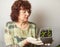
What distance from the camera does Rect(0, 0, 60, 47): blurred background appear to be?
49.1 inches

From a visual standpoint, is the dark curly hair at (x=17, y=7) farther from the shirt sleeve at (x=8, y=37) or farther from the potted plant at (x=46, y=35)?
the potted plant at (x=46, y=35)

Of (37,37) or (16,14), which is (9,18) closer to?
(16,14)

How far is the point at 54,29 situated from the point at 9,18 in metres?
0.36

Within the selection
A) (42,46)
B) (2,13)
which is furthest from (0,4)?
(42,46)

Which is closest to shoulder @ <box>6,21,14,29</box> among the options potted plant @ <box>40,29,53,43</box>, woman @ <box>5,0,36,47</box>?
woman @ <box>5,0,36,47</box>

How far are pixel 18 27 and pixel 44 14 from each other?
0.24m

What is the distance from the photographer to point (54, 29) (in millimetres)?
1326

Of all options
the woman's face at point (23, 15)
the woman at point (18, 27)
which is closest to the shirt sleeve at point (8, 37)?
the woman at point (18, 27)

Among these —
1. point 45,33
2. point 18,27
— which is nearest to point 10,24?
point 18,27

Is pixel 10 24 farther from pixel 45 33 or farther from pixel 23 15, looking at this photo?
pixel 45 33

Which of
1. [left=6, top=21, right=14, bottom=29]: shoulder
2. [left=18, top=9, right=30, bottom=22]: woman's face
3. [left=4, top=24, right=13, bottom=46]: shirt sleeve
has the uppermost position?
[left=18, top=9, right=30, bottom=22]: woman's face

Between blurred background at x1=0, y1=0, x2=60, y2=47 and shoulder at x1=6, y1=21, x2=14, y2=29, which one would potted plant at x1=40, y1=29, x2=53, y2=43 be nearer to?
blurred background at x1=0, y1=0, x2=60, y2=47

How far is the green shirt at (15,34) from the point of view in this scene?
1.19m

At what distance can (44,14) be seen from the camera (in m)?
1.32
